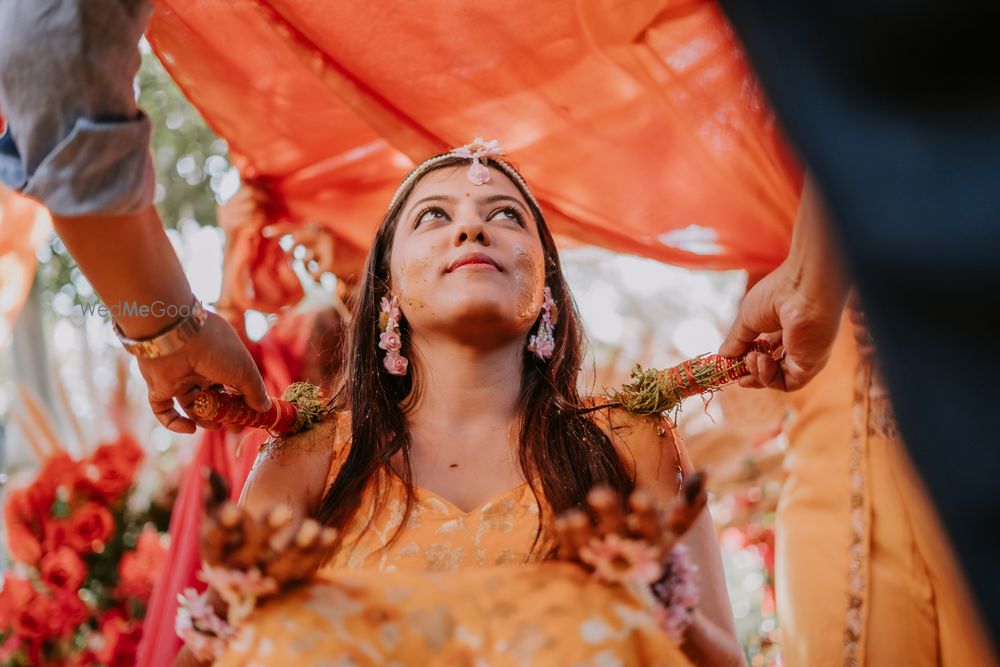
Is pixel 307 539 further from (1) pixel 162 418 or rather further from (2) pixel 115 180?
(1) pixel 162 418

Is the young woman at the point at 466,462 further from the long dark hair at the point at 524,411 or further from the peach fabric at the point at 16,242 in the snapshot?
the peach fabric at the point at 16,242

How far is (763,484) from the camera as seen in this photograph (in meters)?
3.99

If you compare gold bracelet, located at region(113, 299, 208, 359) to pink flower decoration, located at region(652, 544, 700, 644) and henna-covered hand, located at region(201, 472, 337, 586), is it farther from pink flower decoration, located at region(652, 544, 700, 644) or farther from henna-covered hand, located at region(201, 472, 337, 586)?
pink flower decoration, located at region(652, 544, 700, 644)

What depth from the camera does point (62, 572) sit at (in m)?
3.63

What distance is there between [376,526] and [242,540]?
73 centimetres

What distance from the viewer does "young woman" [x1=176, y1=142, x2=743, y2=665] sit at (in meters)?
1.52

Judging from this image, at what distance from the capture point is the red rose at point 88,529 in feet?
12.1

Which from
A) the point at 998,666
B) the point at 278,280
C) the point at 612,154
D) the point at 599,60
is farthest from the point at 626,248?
the point at 998,666

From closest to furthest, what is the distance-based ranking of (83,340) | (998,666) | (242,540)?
(998,666) → (242,540) → (83,340)

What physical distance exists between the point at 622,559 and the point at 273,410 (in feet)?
3.39

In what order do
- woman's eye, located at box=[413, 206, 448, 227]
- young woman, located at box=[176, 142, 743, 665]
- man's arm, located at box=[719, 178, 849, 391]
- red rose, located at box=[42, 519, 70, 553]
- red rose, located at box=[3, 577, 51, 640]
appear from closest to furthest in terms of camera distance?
young woman, located at box=[176, 142, 743, 665], man's arm, located at box=[719, 178, 849, 391], woman's eye, located at box=[413, 206, 448, 227], red rose, located at box=[3, 577, 51, 640], red rose, located at box=[42, 519, 70, 553]

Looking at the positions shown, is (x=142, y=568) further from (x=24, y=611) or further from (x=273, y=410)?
(x=273, y=410)

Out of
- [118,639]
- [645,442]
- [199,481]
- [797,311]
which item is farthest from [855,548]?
[118,639]

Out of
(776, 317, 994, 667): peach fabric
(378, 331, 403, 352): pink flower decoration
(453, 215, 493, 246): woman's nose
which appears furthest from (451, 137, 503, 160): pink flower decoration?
(776, 317, 994, 667): peach fabric
